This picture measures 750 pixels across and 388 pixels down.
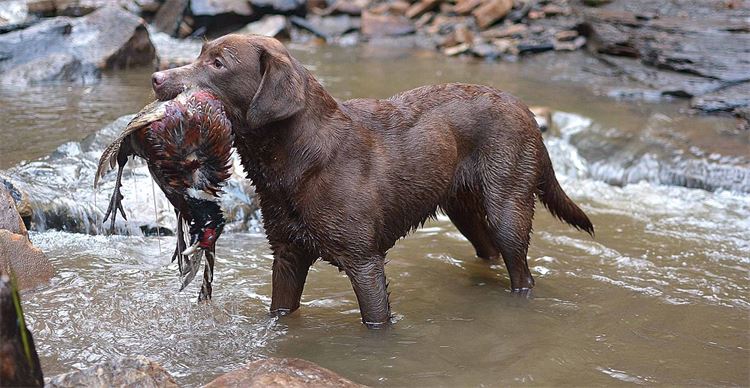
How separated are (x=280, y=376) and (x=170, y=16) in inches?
601

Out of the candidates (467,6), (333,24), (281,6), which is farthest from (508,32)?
(281,6)

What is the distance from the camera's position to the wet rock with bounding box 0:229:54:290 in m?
5.71

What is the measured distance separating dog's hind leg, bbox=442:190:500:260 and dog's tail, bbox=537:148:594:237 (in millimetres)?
459

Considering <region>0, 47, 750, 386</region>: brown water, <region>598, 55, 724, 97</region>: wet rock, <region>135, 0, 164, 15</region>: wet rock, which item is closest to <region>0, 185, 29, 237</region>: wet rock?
<region>0, 47, 750, 386</region>: brown water

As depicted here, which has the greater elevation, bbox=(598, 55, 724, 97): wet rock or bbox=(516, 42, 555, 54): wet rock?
bbox=(598, 55, 724, 97): wet rock

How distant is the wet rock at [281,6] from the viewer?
1847 centimetres

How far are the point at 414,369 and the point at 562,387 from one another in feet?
2.56

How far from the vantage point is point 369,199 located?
497cm

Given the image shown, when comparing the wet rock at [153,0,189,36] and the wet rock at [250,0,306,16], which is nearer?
the wet rock at [153,0,189,36]

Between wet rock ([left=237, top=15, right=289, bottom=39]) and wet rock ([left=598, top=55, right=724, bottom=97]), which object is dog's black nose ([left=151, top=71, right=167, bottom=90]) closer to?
wet rock ([left=598, top=55, right=724, bottom=97])

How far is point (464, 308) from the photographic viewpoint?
5.86 meters

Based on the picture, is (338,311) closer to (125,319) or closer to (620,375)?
(125,319)

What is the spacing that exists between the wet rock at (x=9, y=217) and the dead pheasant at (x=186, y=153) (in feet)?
6.31

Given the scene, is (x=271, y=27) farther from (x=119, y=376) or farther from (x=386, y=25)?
(x=119, y=376)
